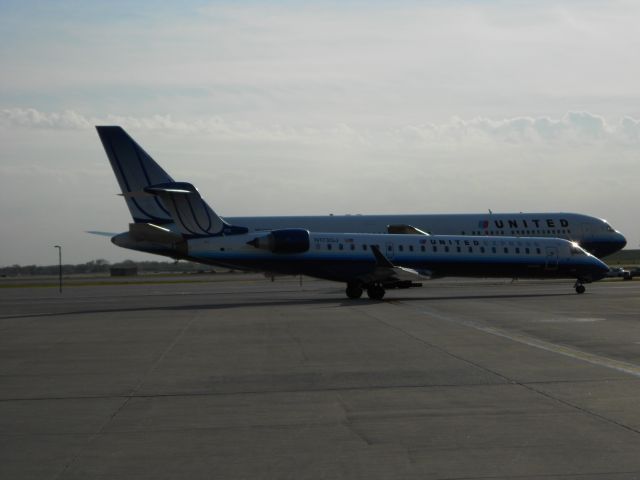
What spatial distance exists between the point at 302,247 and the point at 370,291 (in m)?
3.33

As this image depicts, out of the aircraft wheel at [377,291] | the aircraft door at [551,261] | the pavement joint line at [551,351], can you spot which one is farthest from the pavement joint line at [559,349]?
the aircraft door at [551,261]

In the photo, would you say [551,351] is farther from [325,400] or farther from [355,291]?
[355,291]

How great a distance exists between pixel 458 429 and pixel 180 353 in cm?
948

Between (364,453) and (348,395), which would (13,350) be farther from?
(364,453)

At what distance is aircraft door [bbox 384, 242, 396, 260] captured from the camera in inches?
1474

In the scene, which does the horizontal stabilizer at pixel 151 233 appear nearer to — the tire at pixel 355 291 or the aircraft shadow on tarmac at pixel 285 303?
the aircraft shadow on tarmac at pixel 285 303

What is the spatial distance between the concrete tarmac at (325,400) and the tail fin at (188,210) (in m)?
10.4

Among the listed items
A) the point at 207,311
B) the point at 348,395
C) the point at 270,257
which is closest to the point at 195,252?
the point at 270,257

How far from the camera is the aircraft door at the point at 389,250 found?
3744 centimetres

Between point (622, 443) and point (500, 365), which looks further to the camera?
point (500, 365)

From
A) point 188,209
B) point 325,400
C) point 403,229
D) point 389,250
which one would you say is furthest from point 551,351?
point 403,229

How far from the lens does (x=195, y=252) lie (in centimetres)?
3575

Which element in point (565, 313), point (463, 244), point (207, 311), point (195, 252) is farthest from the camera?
point (463, 244)

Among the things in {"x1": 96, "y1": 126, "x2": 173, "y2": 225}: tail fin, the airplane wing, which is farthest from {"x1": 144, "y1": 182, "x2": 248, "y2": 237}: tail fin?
the airplane wing
